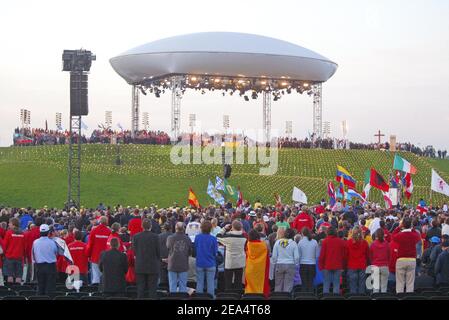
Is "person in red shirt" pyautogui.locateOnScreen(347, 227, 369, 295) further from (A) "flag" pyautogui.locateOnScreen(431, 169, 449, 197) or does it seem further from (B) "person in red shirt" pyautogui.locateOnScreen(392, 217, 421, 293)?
(A) "flag" pyautogui.locateOnScreen(431, 169, 449, 197)

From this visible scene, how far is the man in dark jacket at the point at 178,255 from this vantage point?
13828mm

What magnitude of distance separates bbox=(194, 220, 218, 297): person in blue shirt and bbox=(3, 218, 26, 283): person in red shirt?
3138 millimetres

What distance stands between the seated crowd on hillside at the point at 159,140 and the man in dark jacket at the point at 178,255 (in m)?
39.7

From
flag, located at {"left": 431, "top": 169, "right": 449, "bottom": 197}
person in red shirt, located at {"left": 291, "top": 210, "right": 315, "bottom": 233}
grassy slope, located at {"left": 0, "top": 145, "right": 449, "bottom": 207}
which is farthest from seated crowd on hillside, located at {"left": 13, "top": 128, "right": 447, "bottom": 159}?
person in red shirt, located at {"left": 291, "top": 210, "right": 315, "bottom": 233}

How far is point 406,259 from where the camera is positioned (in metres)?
14.4

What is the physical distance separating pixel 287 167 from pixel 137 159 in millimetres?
8059

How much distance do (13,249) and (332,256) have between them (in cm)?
521

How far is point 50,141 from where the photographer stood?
187 feet

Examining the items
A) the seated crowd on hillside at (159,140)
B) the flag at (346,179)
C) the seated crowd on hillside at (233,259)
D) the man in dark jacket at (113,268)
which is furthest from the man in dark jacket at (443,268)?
the seated crowd on hillside at (159,140)

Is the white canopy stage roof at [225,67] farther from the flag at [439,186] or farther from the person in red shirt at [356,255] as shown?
the person in red shirt at [356,255]

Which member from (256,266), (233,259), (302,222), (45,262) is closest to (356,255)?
(256,266)
